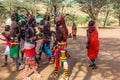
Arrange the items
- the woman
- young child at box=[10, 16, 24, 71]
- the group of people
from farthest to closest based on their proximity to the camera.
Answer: the woman
young child at box=[10, 16, 24, 71]
the group of people

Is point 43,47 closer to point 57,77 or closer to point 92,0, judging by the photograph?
point 57,77

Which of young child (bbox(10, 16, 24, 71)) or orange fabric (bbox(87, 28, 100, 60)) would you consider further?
orange fabric (bbox(87, 28, 100, 60))

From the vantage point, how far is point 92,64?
30.3 ft

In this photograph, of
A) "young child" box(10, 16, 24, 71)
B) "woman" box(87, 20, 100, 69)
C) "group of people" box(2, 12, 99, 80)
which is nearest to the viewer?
"group of people" box(2, 12, 99, 80)

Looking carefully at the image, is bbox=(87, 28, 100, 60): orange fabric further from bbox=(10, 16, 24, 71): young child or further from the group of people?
bbox=(10, 16, 24, 71): young child

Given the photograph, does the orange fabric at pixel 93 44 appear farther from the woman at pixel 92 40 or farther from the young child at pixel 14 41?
the young child at pixel 14 41

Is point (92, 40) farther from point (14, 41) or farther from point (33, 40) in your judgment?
point (14, 41)

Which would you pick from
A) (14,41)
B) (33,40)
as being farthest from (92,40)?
(14,41)

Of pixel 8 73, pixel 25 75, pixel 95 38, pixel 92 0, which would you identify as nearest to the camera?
pixel 25 75

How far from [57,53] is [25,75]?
998mm

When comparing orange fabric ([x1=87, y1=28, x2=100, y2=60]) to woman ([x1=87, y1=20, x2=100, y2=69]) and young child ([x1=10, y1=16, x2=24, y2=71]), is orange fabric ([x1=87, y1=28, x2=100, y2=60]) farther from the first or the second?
young child ([x1=10, y1=16, x2=24, y2=71])

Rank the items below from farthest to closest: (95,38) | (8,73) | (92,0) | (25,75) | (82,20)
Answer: (82,20) → (92,0) → (95,38) → (8,73) → (25,75)

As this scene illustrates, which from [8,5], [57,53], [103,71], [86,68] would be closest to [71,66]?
[86,68]

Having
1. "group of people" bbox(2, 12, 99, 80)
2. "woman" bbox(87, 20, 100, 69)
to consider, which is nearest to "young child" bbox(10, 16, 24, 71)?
"group of people" bbox(2, 12, 99, 80)
